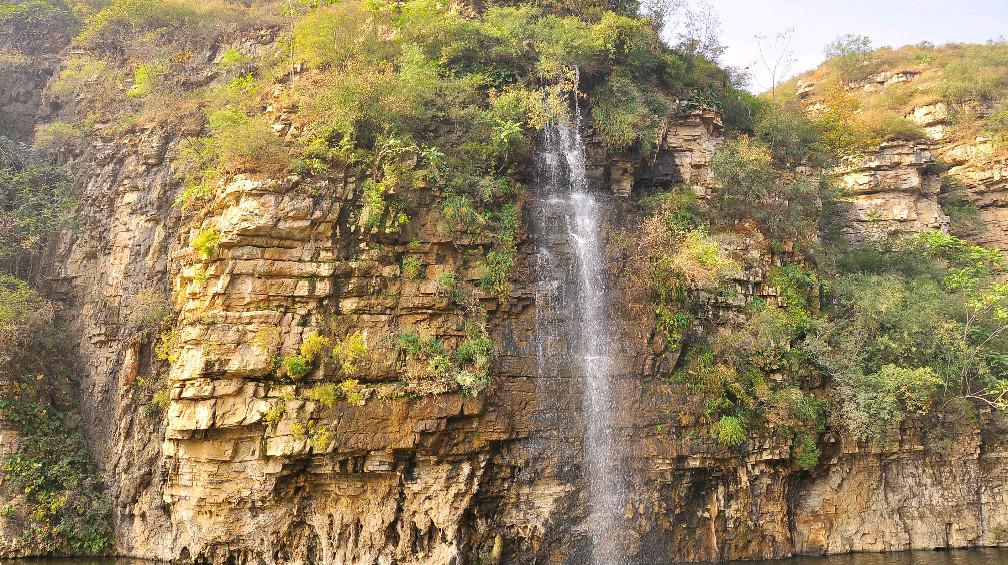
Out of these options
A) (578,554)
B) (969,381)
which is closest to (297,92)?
(578,554)

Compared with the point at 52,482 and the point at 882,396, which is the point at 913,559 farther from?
the point at 52,482

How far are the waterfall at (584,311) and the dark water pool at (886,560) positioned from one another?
378cm

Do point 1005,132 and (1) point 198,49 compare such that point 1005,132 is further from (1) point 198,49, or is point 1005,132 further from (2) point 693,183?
(1) point 198,49

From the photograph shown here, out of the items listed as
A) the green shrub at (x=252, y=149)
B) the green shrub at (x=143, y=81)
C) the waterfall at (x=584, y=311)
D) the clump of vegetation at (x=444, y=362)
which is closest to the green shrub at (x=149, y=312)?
the green shrub at (x=252, y=149)

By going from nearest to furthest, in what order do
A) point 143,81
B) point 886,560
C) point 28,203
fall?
point 886,560, point 28,203, point 143,81

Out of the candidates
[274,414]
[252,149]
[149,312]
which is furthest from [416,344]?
[149,312]

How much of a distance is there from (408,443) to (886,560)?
12.3 m

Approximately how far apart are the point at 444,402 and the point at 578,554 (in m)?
4.81

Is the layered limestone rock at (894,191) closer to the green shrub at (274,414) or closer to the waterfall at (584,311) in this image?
the waterfall at (584,311)

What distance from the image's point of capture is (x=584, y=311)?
16797 mm

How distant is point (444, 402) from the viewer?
14180 millimetres

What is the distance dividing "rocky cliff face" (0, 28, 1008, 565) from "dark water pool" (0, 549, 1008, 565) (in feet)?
1.25

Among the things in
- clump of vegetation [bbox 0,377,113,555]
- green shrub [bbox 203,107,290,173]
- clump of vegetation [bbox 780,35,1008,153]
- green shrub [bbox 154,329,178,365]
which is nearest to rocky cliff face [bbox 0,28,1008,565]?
clump of vegetation [bbox 0,377,113,555]

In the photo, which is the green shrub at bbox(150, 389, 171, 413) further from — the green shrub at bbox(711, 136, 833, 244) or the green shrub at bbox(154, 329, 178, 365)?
the green shrub at bbox(711, 136, 833, 244)
